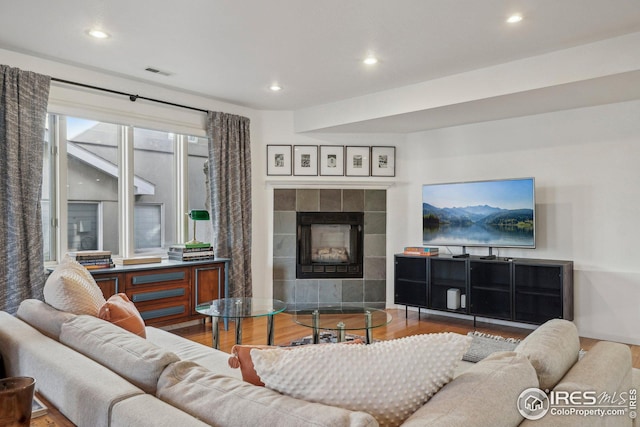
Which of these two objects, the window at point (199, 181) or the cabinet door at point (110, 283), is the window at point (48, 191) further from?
the window at point (199, 181)

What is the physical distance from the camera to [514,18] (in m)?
2.99

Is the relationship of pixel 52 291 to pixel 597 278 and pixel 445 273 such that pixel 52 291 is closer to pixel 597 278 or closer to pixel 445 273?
pixel 445 273

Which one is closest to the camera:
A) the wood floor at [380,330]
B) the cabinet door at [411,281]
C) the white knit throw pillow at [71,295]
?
the white knit throw pillow at [71,295]

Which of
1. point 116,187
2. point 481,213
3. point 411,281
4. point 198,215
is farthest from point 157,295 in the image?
point 481,213

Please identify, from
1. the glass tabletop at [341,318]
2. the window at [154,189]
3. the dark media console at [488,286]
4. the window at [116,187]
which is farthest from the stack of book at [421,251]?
the window at [154,189]

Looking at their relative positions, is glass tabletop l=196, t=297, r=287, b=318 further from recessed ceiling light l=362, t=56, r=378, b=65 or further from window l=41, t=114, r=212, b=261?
recessed ceiling light l=362, t=56, r=378, b=65

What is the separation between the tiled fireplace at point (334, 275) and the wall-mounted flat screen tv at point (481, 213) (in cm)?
70

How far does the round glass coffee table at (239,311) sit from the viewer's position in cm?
322

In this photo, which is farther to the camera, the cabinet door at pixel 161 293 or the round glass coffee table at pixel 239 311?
the cabinet door at pixel 161 293

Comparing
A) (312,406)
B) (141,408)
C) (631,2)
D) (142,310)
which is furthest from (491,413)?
(142,310)

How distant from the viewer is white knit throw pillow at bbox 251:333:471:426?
1052mm

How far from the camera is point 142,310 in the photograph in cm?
414

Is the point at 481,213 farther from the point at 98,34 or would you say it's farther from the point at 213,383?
the point at 213,383

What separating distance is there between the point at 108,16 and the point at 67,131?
5.22 feet
